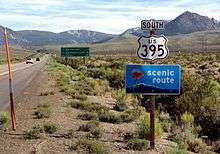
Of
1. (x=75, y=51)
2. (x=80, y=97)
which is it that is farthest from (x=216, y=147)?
(x=75, y=51)

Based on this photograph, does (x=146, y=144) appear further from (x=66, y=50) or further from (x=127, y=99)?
(x=66, y=50)

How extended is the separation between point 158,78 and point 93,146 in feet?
7.60

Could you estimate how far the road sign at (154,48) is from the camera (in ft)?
40.6

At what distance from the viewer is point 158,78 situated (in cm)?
1268

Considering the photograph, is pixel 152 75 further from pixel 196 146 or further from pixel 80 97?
pixel 80 97

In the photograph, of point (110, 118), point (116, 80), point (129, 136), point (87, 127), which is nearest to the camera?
point (129, 136)

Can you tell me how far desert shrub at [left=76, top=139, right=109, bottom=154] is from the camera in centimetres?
1190

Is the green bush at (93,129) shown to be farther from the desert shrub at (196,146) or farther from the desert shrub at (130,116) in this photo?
the desert shrub at (196,146)

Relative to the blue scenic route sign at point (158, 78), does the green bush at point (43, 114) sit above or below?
below

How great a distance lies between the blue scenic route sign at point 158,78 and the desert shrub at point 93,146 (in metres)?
1.68

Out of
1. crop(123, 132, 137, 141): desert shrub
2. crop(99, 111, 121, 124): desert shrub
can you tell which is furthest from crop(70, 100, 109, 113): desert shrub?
crop(123, 132, 137, 141): desert shrub

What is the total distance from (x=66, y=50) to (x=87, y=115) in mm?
53351

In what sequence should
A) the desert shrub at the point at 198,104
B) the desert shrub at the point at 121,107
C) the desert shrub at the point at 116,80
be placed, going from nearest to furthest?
1. the desert shrub at the point at 198,104
2. the desert shrub at the point at 121,107
3. the desert shrub at the point at 116,80

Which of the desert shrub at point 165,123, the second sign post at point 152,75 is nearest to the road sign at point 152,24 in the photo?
the second sign post at point 152,75
